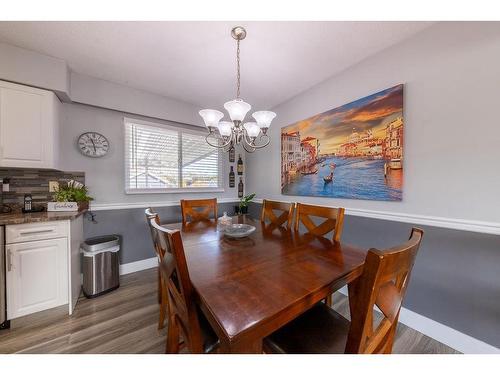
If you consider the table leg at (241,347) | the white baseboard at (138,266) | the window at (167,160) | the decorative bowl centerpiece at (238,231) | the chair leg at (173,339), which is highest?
the window at (167,160)

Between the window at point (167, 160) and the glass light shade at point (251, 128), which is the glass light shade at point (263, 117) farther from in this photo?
the window at point (167, 160)

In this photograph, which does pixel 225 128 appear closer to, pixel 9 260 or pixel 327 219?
pixel 327 219

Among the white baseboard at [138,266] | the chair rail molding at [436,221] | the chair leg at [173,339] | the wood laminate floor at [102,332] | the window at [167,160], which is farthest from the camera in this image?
the window at [167,160]

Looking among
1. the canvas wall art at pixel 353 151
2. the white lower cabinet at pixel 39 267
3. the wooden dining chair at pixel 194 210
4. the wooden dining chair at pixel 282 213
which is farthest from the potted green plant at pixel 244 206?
the white lower cabinet at pixel 39 267

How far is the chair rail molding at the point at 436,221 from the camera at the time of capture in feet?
4.11

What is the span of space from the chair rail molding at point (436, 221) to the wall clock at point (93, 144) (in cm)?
307

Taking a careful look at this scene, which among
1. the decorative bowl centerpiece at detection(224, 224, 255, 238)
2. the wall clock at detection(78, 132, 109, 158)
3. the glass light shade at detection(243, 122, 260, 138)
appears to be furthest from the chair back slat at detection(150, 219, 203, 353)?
the wall clock at detection(78, 132, 109, 158)

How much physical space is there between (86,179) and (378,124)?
330 centimetres

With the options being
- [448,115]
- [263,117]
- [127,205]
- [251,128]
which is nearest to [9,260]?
[127,205]

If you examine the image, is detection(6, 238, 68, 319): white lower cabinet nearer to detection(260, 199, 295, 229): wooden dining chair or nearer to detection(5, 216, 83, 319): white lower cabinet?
detection(5, 216, 83, 319): white lower cabinet

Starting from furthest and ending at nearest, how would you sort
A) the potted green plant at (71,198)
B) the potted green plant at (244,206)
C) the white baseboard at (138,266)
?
the potted green plant at (244,206), the white baseboard at (138,266), the potted green plant at (71,198)

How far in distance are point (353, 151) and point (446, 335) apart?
164 cm

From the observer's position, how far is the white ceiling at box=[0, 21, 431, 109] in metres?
1.52

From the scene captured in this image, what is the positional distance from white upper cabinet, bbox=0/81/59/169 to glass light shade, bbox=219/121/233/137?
1.75 meters
